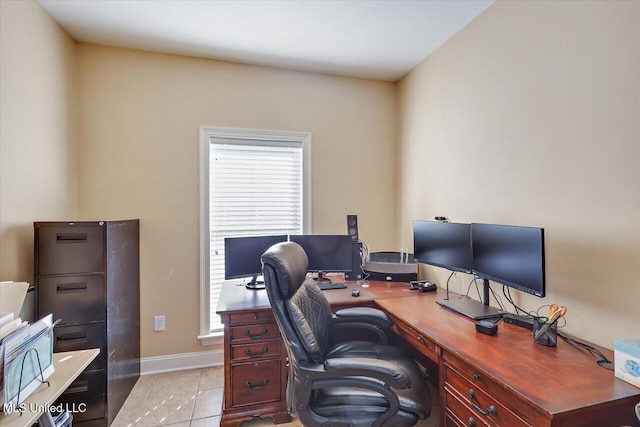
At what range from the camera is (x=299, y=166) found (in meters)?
2.95

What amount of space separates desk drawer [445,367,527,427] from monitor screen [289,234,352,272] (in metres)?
1.30

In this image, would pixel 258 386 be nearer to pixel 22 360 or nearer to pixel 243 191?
pixel 22 360

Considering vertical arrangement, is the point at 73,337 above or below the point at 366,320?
below

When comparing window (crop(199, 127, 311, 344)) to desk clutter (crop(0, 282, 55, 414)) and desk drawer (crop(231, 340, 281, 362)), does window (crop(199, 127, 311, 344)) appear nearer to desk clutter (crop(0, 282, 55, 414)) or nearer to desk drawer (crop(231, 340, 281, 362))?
desk drawer (crop(231, 340, 281, 362))

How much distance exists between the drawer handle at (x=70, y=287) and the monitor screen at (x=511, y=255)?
8.10 ft

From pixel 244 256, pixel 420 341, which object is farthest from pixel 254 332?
pixel 420 341

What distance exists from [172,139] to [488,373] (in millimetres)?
2727

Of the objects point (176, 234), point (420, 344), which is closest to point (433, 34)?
point (420, 344)

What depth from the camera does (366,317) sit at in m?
1.88

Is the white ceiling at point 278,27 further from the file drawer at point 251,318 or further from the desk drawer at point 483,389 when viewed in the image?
the desk drawer at point 483,389

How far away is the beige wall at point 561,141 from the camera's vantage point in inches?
52.0

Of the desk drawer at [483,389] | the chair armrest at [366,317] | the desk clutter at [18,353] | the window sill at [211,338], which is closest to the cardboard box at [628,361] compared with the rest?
the desk drawer at [483,389]

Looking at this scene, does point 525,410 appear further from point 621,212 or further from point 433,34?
point 433,34

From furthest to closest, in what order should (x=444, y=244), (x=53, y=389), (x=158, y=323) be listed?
(x=158, y=323) → (x=444, y=244) → (x=53, y=389)
